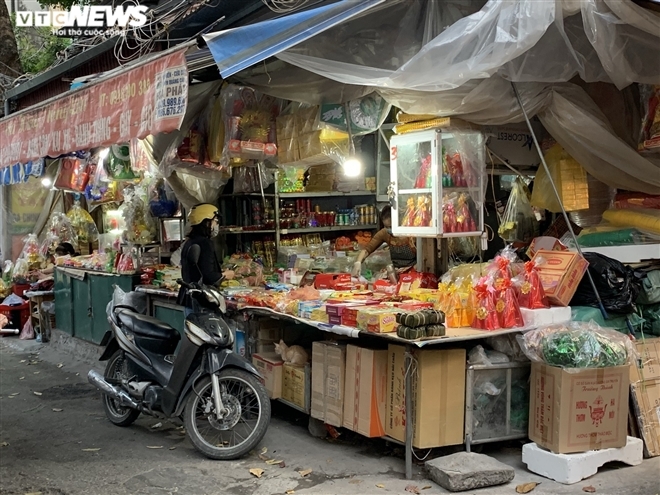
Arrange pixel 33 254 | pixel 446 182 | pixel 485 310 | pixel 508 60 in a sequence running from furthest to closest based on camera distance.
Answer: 1. pixel 33 254
2. pixel 446 182
3. pixel 485 310
4. pixel 508 60

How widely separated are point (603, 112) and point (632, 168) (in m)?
0.69

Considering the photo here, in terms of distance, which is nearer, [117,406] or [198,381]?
[198,381]

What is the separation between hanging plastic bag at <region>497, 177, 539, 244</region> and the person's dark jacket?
3.08m

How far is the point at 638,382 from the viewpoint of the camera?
18.3 ft

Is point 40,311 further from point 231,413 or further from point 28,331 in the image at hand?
point 231,413

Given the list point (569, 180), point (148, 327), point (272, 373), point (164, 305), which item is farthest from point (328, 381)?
point (164, 305)

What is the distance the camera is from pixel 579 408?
16.9 ft

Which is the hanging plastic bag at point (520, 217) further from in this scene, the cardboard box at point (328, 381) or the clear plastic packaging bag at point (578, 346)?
the cardboard box at point (328, 381)

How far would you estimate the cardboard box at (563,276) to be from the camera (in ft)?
18.6

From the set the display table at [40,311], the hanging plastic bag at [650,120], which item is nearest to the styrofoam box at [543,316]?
the hanging plastic bag at [650,120]

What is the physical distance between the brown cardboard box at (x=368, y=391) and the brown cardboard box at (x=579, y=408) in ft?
3.79

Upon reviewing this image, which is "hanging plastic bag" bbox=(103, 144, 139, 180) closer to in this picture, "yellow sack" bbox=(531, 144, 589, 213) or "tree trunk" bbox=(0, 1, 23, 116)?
"tree trunk" bbox=(0, 1, 23, 116)

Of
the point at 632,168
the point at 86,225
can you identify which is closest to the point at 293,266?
the point at 632,168

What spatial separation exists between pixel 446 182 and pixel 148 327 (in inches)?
118
